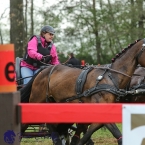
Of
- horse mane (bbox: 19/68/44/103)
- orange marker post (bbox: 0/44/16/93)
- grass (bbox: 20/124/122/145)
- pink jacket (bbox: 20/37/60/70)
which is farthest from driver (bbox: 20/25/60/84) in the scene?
orange marker post (bbox: 0/44/16/93)

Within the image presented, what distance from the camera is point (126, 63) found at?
23.5ft

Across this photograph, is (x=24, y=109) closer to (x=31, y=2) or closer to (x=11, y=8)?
(x=11, y=8)

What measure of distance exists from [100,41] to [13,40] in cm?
942

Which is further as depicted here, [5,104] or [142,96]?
[142,96]

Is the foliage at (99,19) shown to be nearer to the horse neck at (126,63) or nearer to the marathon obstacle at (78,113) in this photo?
the horse neck at (126,63)

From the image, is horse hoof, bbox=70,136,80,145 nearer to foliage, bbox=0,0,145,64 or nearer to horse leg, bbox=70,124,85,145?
horse leg, bbox=70,124,85,145

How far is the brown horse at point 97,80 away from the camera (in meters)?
6.93

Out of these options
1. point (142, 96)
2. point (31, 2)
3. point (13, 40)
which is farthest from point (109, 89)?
point (31, 2)

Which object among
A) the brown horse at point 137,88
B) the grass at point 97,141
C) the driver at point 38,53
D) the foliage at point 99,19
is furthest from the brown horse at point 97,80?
the foliage at point 99,19

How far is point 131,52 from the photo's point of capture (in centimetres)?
721

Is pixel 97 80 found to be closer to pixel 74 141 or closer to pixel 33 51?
pixel 74 141

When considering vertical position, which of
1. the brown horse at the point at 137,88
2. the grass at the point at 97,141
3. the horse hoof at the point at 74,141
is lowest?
the grass at the point at 97,141

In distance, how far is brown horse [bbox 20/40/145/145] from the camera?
693 cm

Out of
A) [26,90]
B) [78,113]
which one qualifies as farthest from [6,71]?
[26,90]
